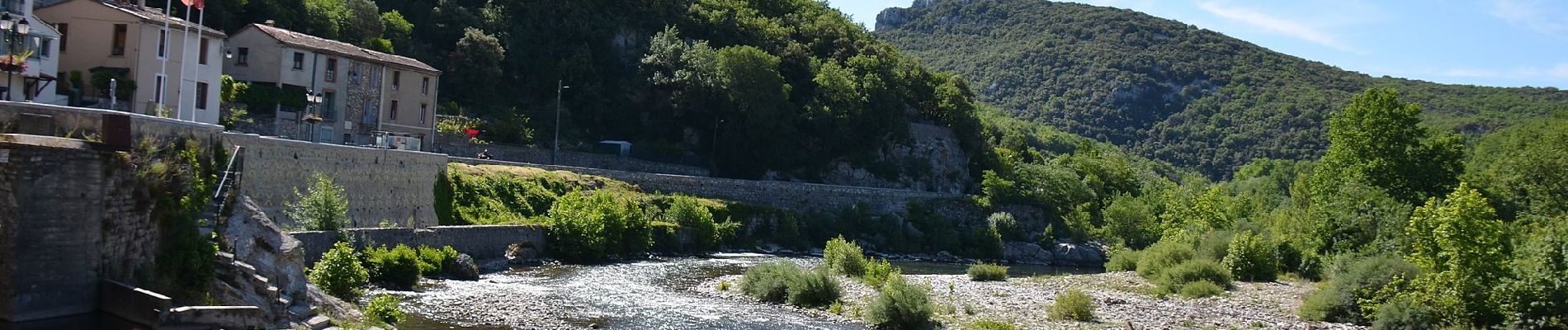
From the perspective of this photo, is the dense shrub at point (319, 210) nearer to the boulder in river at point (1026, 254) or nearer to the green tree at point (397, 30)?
the green tree at point (397, 30)

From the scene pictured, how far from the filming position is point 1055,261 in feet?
269

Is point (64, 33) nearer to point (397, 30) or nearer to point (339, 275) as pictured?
point (339, 275)

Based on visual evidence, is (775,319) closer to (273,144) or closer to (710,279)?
(710,279)

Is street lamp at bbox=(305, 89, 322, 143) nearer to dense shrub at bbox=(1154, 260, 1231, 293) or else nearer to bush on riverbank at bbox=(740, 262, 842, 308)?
bush on riverbank at bbox=(740, 262, 842, 308)

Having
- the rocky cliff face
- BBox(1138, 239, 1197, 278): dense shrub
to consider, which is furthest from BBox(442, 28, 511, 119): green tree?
BBox(1138, 239, 1197, 278): dense shrub

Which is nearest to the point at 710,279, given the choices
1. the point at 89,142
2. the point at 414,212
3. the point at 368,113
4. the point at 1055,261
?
the point at 414,212

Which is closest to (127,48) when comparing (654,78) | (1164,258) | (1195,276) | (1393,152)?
(1195,276)

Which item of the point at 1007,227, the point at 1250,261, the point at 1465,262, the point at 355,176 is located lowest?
the point at 1007,227

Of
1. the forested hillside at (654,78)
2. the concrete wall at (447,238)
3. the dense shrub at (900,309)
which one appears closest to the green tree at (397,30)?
the forested hillside at (654,78)

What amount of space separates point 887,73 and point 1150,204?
24205 mm

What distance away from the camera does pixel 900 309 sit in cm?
3319

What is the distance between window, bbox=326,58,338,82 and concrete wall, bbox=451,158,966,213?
34.9 ft

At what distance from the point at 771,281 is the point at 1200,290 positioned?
15.4m

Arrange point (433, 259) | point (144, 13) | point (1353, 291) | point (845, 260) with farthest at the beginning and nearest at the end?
point (845, 260) < point (144, 13) < point (433, 259) < point (1353, 291)
